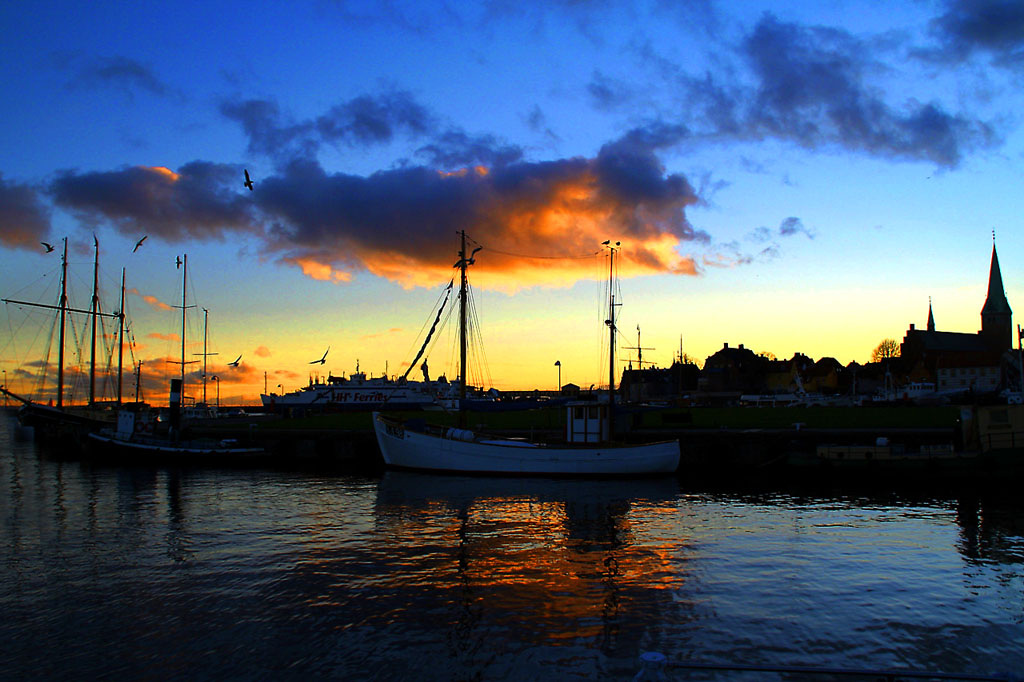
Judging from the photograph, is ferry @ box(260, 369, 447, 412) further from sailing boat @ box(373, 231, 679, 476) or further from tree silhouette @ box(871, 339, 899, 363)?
tree silhouette @ box(871, 339, 899, 363)

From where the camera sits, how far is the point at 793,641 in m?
13.1

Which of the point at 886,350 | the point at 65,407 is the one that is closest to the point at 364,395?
the point at 65,407

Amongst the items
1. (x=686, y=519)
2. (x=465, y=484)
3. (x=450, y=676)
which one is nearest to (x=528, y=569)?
(x=450, y=676)

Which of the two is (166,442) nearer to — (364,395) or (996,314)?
(364,395)

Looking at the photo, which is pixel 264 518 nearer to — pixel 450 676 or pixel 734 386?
pixel 450 676

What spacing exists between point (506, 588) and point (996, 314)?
556 feet

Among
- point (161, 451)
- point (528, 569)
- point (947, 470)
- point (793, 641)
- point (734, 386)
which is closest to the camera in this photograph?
point (793, 641)

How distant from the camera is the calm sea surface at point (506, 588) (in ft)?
41.0

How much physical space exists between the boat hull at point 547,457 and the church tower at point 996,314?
133m

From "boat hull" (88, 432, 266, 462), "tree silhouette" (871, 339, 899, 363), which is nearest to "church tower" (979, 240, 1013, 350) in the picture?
"tree silhouette" (871, 339, 899, 363)

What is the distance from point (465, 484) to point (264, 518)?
545 inches

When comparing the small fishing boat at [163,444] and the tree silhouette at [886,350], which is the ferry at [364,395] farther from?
the tree silhouette at [886,350]

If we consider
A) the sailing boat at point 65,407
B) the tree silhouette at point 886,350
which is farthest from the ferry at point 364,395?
the tree silhouette at point 886,350

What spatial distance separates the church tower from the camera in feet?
456
